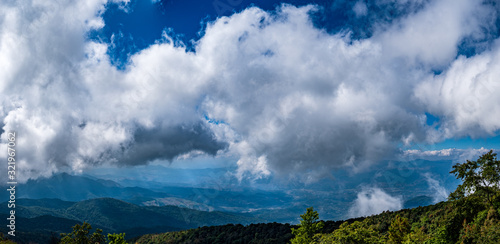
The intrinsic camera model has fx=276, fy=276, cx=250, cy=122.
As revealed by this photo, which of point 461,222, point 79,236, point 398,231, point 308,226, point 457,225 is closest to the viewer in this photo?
point 457,225

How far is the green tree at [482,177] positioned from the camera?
4178 cm

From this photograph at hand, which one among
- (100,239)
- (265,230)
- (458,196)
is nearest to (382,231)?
(458,196)

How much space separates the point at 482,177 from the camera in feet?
139

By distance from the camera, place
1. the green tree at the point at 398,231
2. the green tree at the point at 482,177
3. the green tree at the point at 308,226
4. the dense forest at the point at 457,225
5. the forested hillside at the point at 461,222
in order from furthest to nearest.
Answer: the green tree at the point at 308,226 < the green tree at the point at 398,231 < the green tree at the point at 482,177 < the dense forest at the point at 457,225 < the forested hillside at the point at 461,222

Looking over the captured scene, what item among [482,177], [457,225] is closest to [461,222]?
[457,225]

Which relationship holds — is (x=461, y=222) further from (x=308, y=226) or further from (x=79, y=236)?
Answer: (x=79, y=236)

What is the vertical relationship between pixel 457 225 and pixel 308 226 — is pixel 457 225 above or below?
above

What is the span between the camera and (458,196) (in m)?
43.4

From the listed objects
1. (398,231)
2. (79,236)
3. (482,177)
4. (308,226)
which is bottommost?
(398,231)

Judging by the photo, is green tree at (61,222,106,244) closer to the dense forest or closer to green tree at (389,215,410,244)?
the dense forest

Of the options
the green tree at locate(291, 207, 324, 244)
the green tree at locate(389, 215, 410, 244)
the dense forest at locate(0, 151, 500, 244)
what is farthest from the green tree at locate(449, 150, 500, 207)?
the green tree at locate(291, 207, 324, 244)

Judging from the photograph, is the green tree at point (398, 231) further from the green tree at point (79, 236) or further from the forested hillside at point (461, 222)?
the green tree at point (79, 236)

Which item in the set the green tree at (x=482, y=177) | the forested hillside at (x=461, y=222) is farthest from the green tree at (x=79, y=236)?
the green tree at (x=482, y=177)

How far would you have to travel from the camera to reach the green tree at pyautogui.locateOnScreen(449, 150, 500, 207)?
41.8 meters
